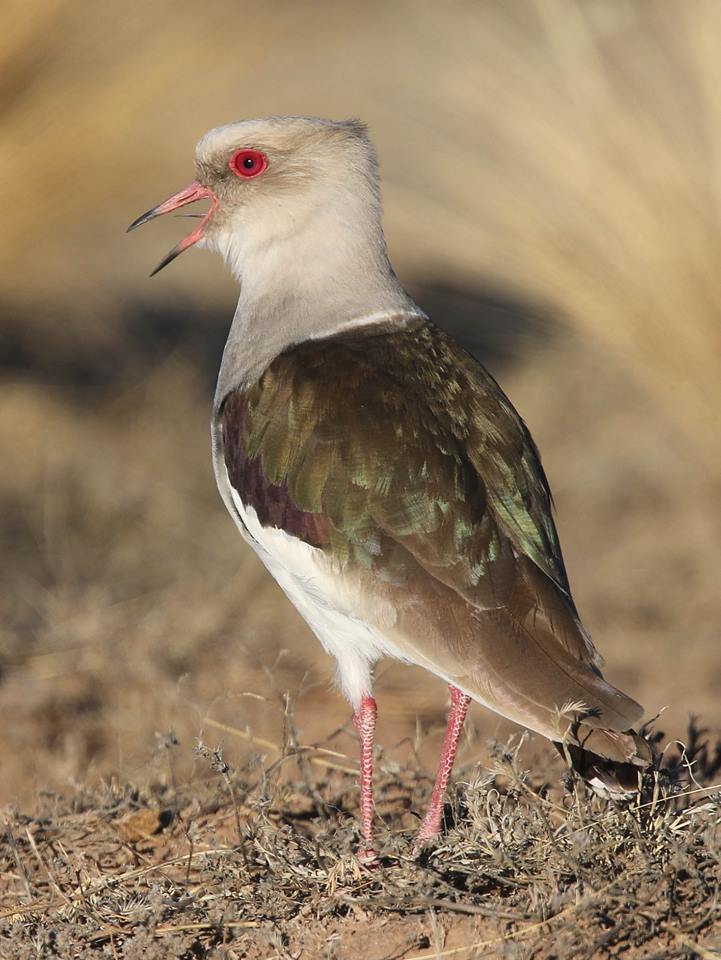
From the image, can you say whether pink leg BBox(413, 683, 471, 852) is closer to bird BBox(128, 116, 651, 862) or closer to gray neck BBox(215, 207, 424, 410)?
Answer: bird BBox(128, 116, 651, 862)

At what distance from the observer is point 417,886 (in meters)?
3.41

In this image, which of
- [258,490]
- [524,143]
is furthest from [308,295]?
[524,143]

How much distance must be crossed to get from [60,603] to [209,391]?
269 centimetres

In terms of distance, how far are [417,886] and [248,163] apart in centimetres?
255

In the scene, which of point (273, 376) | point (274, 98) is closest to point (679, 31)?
point (273, 376)

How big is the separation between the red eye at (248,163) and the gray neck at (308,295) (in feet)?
0.92

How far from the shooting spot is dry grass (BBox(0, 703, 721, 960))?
3215 millimetres

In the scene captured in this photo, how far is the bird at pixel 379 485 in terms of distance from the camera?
3.57m

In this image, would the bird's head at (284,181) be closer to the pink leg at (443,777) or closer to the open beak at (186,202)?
the open beak at (186,202)

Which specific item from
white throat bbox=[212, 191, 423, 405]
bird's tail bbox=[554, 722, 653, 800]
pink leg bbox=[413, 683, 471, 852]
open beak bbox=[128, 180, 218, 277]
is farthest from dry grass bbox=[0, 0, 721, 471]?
bird's tail bbox=[554, 722, 653, 800]

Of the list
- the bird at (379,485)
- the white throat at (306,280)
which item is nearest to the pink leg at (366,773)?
the bird at (379,485)

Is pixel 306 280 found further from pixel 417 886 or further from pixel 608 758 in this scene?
pixel 417 886

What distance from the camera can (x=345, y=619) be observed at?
12.5ft

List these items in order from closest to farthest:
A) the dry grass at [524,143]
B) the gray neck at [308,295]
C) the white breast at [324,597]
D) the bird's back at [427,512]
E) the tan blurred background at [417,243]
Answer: the bird's back at [427,512], the white breast at [324,597], the gray neck at [308,295], the tan blurred background at [417,243], the dry grass at [524,143]
